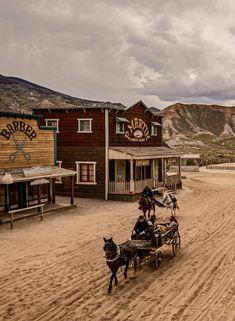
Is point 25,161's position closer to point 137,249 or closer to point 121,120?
point 121,120

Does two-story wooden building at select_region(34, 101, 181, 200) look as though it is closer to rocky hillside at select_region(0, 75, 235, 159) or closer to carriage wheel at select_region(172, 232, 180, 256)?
carriage wheel at select_region(172, 232, 180, 256)

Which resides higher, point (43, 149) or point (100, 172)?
point (43, 149)

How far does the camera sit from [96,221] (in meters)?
19.3

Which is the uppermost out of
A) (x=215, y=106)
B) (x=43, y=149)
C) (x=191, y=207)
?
(x=215, y=106)

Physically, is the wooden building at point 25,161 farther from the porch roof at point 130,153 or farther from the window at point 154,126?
the window at point 154,126

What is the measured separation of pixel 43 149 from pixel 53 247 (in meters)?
9.68

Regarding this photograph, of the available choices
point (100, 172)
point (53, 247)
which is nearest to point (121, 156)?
point (100, 172)

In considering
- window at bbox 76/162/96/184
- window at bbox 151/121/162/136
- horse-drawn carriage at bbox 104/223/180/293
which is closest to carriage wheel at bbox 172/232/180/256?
horse-drawn carriage at bbox 104/223/180/293

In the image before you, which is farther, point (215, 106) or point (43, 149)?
point (215, 106)

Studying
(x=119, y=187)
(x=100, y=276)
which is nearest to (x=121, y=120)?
(x=119, y=187)

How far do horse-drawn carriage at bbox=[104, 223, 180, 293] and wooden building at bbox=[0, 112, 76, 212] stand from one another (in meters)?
8.98

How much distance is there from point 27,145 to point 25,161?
0.94 m

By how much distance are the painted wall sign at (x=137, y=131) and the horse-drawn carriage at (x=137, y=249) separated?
54.8ft

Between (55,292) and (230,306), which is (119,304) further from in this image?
(230,306)
